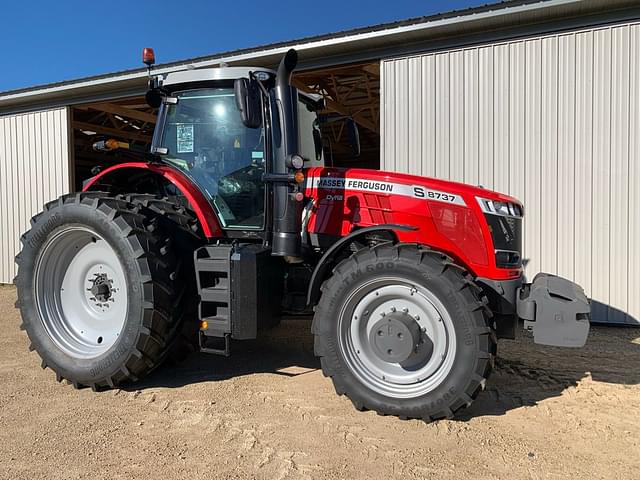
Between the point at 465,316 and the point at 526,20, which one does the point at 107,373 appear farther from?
the point at 526,20

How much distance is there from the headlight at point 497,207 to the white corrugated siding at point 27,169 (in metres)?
8.53

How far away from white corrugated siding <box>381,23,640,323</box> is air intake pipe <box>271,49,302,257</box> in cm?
367

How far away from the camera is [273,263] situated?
12.2 ft

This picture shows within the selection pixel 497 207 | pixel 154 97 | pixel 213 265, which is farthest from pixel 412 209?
pixel 154 97

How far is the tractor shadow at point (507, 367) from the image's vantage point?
11.7 feet

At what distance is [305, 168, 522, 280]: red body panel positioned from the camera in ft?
11.1

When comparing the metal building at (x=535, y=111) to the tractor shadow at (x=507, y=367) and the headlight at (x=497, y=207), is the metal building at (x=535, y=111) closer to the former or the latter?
the tractor shadow at (x=507, y=367)

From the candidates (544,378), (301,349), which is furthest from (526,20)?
(301,349)

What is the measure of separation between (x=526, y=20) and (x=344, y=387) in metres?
5.32

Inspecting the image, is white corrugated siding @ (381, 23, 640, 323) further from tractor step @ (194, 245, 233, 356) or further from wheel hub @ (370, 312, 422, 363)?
tractor step @ (194, 245, 233, 356)

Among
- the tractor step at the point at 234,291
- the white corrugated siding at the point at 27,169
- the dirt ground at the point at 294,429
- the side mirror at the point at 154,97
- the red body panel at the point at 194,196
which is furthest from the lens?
the white corrugated siding at the point at 27,169

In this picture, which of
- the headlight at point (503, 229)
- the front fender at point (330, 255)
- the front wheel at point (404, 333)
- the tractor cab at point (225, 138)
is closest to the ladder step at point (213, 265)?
the tractor cab at point (225, 138)

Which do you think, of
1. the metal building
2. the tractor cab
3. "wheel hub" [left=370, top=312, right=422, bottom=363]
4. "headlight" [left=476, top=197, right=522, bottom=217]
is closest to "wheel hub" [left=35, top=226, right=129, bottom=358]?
the tractor cab

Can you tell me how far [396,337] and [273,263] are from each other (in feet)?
3.73
